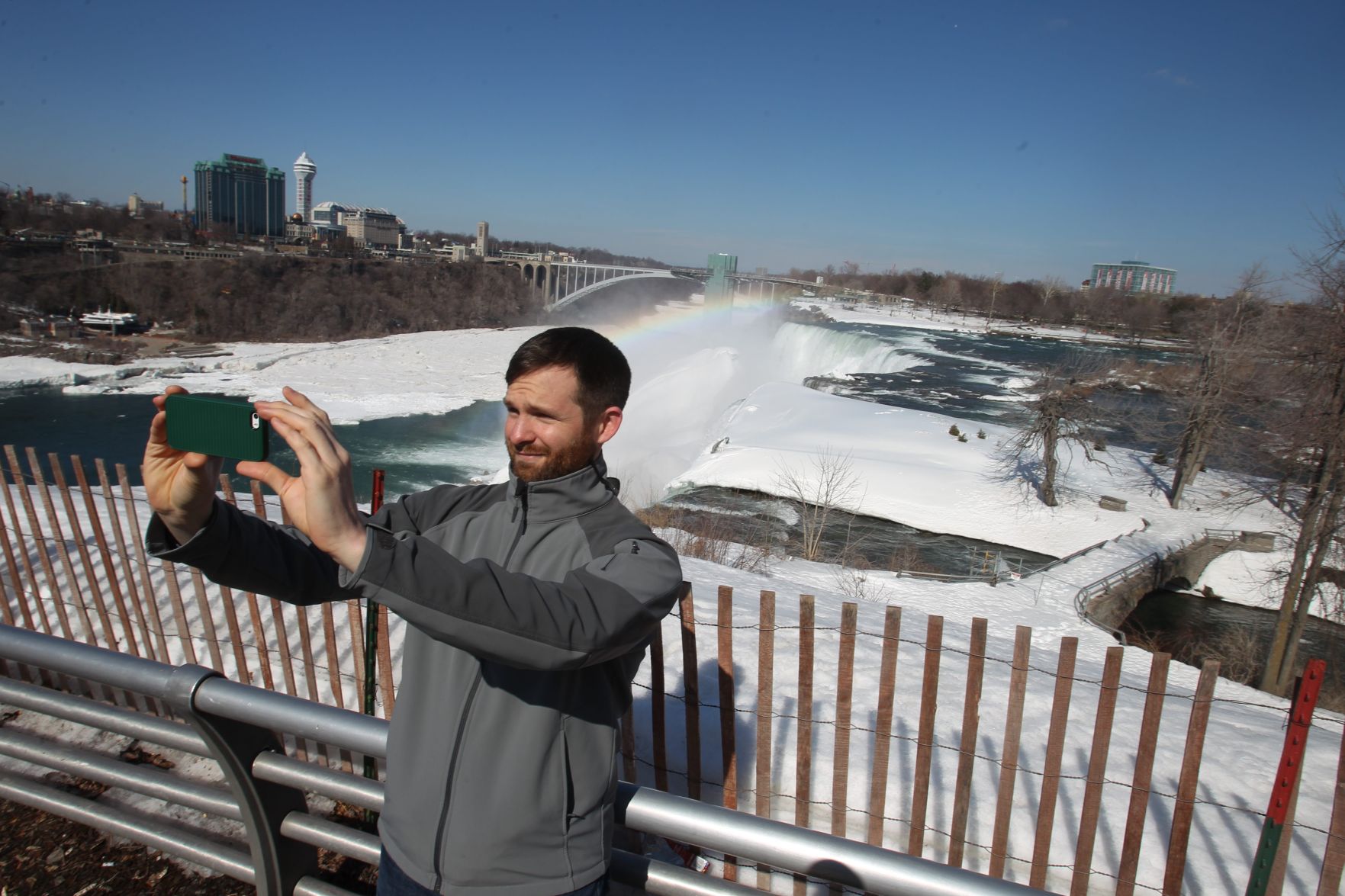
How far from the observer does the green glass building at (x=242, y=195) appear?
111 m

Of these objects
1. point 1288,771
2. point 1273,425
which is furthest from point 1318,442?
point 1288,771

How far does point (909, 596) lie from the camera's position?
13.0 meters

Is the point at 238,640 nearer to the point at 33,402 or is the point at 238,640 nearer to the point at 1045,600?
the point at 1045,600

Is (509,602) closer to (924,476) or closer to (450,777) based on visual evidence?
(450,777)

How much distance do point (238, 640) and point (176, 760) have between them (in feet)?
1.84

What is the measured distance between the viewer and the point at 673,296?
231 feet

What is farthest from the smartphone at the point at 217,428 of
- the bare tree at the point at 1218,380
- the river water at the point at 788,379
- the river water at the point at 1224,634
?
the bare tree at the point at 1218,380

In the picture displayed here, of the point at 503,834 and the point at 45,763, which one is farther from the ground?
the point at 503,834

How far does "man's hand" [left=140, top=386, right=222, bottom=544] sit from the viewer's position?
128 cm

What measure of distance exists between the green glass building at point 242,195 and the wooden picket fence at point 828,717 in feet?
395

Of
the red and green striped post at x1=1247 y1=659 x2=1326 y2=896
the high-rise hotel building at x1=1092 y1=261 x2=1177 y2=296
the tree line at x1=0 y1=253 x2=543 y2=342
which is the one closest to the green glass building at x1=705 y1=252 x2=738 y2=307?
the tree line at x1=0 y1=253 x2=543 y2=342

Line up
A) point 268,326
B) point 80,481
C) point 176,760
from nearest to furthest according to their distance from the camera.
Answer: point 176,760, point 80,481, point 268,326

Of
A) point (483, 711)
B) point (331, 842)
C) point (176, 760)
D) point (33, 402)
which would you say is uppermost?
point (483, 711)

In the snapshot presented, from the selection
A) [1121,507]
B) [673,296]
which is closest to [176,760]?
[1121,507]
